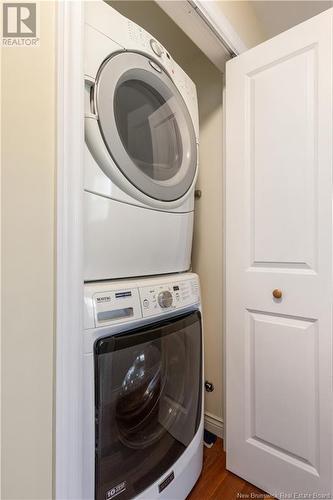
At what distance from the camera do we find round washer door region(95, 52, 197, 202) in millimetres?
750

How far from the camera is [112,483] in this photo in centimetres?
70

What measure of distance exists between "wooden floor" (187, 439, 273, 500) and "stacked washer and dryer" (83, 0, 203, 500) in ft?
0.31

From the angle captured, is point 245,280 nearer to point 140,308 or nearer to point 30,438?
point 140,308

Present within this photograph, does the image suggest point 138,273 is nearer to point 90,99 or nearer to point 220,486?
point 90,99

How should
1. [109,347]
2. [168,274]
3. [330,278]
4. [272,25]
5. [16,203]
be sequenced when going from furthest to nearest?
[272,25]
[168,274]
[330,278]
[109,347]
[16,203]

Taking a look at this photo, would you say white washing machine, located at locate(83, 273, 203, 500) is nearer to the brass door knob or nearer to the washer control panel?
the washer control panel

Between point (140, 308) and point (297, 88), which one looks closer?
point (140, 308)

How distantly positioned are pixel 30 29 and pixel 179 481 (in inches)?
57.2

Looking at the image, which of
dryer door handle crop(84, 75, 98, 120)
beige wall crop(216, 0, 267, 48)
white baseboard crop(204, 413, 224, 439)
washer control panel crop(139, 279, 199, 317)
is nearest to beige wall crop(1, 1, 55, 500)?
dryer door handle crop(84, 75, 98, 120)

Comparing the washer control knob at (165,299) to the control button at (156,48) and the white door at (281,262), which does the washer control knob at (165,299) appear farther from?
the control button at (156,48)

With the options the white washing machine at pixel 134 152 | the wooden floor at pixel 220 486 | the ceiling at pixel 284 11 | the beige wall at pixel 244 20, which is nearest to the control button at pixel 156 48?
the white washing machine at pixel 134 152

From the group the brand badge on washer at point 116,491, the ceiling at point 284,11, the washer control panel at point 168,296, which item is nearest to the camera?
the brand badge on washer at point 116,491

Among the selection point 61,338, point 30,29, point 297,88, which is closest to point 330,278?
point 297,88

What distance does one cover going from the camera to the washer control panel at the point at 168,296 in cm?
80
